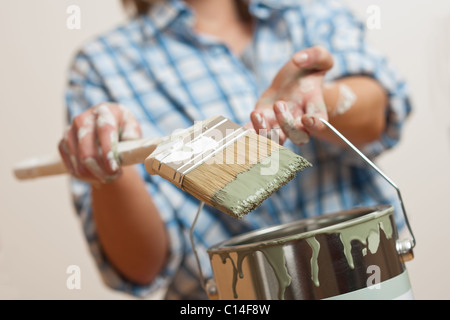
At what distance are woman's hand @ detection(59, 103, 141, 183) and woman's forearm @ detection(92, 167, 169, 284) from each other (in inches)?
7.4

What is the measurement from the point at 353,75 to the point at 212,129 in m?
0.45

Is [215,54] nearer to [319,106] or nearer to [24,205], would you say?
[319,106]

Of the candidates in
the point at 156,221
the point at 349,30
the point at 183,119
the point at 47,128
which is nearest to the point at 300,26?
the point at 349,30

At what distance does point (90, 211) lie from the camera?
80 cm

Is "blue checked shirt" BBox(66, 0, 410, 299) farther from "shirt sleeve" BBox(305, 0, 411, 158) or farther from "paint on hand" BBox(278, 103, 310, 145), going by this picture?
"paint on hand" BBox(278, 103, 310, 145)

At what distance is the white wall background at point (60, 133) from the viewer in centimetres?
123

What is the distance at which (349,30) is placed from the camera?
0.86 meters

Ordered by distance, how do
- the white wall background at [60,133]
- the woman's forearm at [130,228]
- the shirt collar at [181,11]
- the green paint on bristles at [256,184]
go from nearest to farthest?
the green paint on bristles at [256,184]
the woman's forearm at [130,228]
the shirt collar at [181,11]
the white wall background at [60,133]

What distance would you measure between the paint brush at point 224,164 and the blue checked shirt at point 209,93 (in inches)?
14.1

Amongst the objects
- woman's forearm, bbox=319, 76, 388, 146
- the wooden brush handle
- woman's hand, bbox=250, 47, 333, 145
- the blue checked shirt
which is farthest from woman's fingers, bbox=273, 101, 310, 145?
the blue checked shirt

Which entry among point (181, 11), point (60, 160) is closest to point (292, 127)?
point (60, 160)

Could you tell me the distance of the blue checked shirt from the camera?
79 centimetres

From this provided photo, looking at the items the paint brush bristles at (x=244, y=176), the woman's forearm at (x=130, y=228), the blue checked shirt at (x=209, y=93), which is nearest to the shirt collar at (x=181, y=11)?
the blue checked shirt at (x=209, y=93)

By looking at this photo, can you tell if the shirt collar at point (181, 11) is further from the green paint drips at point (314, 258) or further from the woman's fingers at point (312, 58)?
the green paint drips at point (314, 258)
